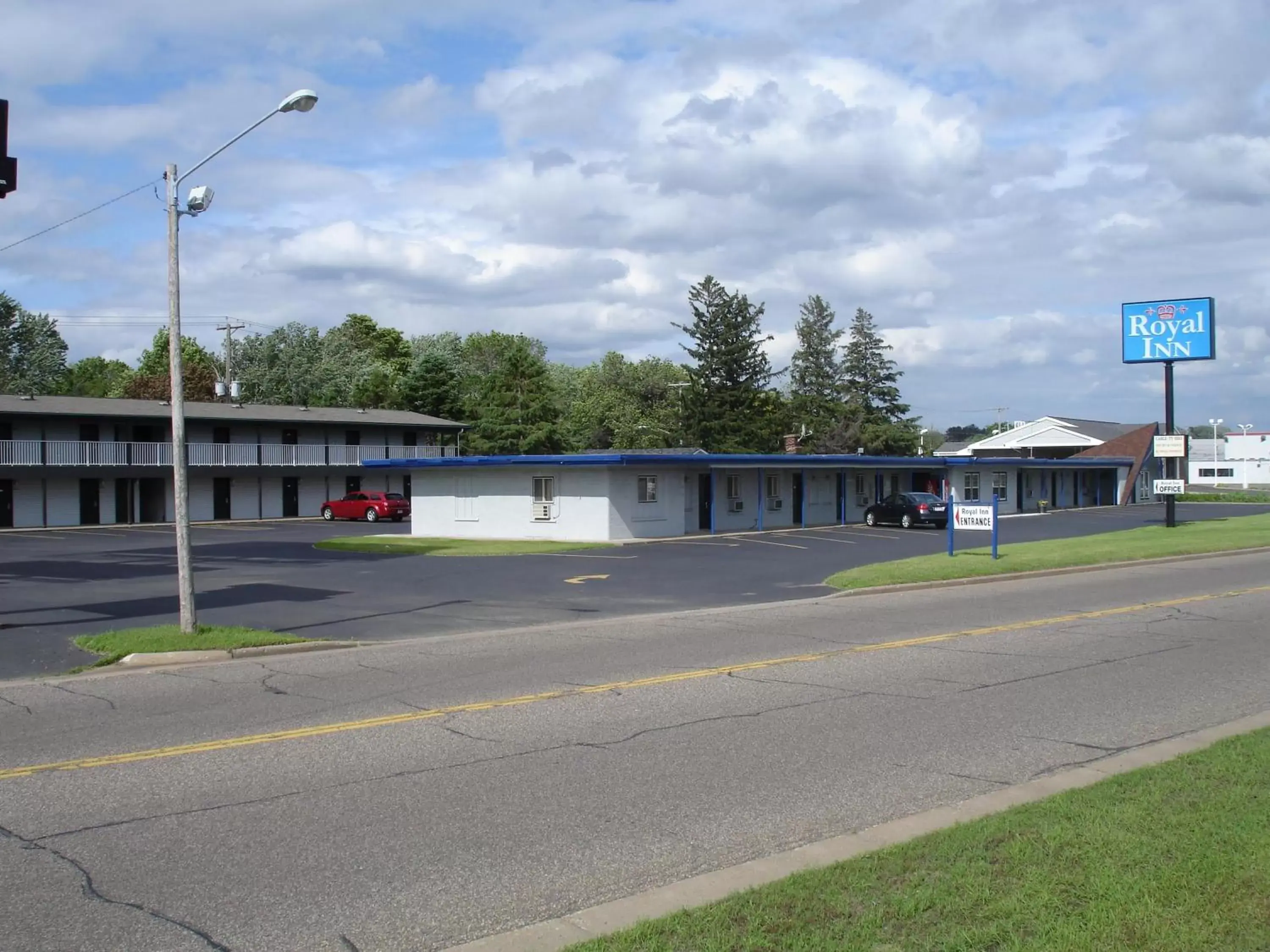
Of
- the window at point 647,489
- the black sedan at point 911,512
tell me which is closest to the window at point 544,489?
the window at point 647,489

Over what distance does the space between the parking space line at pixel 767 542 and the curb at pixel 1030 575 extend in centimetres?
1010

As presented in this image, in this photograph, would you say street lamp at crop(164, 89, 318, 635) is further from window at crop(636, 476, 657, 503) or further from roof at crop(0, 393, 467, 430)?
roof at crop(0, 393, 467, 430)

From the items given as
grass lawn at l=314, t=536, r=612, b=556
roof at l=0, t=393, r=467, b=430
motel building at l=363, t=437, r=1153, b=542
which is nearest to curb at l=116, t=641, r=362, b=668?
grass lawn at l=314, t=536, r=612, b=556

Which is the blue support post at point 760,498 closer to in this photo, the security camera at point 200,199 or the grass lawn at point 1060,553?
the grass lawn at point 1060,553

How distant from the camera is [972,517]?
1103 inches

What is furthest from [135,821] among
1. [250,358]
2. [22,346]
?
[22,346]

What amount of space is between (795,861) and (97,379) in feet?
364

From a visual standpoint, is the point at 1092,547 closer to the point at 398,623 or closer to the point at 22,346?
the point at 398,623

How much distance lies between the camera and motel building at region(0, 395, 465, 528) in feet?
162

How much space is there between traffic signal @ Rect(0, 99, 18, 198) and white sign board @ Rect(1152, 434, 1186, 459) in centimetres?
4349

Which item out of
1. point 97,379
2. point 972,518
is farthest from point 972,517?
point 97,379

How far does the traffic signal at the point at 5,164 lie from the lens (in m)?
10.7

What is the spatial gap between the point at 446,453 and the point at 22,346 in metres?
42.7

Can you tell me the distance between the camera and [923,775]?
7719mm
